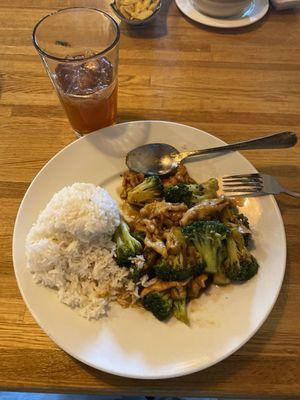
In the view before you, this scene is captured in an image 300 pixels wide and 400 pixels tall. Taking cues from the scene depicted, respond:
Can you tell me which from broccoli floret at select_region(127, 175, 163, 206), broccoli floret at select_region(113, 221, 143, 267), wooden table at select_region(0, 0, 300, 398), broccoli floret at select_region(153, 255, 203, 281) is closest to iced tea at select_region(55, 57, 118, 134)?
wooden table at select_region(0, 0, 300, 398)

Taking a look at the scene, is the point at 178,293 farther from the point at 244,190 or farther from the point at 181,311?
the point at 244,190

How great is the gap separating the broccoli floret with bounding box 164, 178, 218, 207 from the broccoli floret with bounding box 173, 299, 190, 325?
0.31 m

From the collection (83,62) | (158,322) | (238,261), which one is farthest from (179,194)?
(83,62)

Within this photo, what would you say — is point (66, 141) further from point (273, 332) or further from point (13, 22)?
point (273, 332)

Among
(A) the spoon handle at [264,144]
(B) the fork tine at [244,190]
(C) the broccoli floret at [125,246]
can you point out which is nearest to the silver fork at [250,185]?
(B) the fork tine at [244,190]

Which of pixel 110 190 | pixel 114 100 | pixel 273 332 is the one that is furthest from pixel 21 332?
pixel 114 100

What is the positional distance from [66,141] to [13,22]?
2.49 ft

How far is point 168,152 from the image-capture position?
128cm

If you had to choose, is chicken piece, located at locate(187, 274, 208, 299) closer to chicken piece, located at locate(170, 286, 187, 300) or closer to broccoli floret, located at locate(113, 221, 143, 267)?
chicken piece, located at locate(170, 286, 187, 300)

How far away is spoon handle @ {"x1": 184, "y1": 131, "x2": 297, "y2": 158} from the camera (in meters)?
1.27

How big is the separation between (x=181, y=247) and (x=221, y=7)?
46.2 inches

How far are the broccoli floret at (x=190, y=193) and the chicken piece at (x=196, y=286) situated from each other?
0.79ft

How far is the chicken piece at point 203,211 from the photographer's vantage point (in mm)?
1112

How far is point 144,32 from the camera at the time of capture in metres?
1.75
